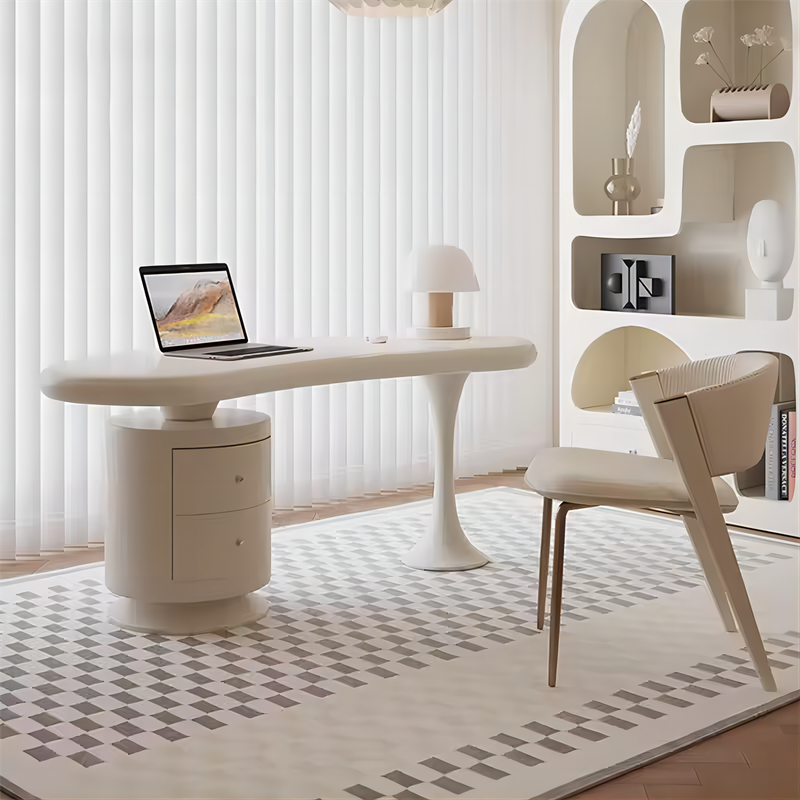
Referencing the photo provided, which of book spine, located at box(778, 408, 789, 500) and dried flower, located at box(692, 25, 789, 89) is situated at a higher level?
dried flower, located at box(692, 25, 789, 89)

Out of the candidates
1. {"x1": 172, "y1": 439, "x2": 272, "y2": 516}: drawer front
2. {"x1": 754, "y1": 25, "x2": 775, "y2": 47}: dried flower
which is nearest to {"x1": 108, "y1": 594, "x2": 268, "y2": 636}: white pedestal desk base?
{"x1": 172, "y1": 439, "x2": 272, "y2": 516}: drawer front

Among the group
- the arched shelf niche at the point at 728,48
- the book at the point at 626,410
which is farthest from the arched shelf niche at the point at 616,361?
the arched shelf niche at the point at 728,48

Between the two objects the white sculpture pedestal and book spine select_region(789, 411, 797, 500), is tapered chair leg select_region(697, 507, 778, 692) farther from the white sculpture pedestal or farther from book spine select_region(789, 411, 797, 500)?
the white sculpture pedestal

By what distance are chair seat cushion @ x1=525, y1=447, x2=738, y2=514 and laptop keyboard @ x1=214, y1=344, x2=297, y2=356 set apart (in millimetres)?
789

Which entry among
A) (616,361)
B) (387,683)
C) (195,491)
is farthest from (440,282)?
(616,361)

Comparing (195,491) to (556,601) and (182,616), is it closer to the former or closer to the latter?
(182,616)

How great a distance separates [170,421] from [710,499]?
1284 millimetres

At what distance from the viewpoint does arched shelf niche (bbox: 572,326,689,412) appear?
4586mm

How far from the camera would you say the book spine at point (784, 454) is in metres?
3.75

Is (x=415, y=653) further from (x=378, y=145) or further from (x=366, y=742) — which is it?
(x=378, y=145)

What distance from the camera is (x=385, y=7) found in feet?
8.45

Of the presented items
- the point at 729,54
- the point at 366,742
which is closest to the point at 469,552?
the point at 366,742

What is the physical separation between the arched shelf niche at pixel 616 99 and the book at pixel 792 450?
1.19m

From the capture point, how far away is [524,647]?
2664 mm
